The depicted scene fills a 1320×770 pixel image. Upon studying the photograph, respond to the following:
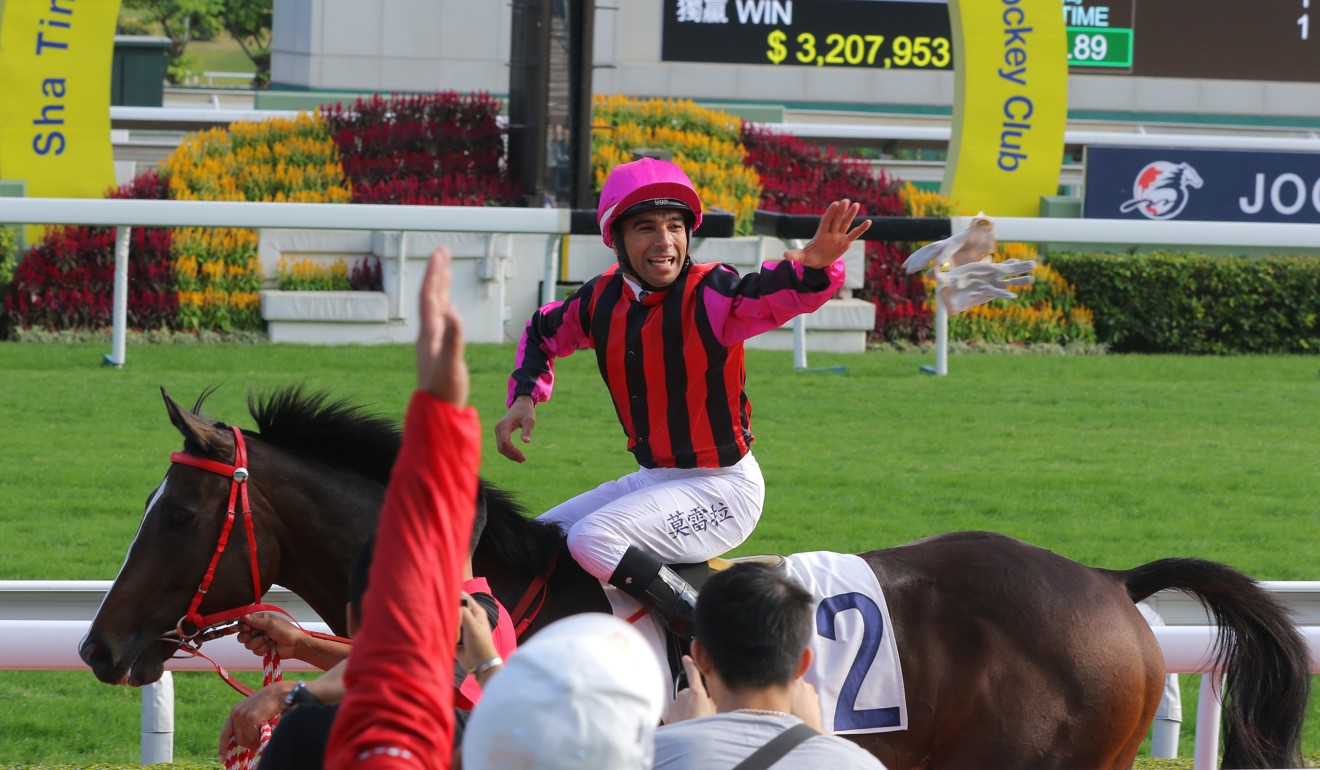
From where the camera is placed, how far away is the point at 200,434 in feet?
9.27

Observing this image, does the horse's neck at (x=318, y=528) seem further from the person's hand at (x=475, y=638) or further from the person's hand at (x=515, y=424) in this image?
the person's hand at (x=475, y=638)

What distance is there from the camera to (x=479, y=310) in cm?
903

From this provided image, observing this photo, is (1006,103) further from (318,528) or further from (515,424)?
(318,528)

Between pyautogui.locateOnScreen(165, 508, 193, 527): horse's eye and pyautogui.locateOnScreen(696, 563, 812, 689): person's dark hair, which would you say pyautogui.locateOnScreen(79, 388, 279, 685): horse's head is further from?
pyautogui.locateOnScreen(696, 563, 812, 689): person's dark hair

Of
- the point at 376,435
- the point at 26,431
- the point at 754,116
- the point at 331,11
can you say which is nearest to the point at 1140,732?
the point at 376,435

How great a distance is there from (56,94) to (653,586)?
7.59 meters

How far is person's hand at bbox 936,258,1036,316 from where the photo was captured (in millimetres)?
3359

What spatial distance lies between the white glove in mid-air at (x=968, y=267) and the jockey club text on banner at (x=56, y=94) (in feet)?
23.8

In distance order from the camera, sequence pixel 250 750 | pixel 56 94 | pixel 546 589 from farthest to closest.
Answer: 1. pixel 56 94
2. pixel 546 589
3. pixel 250 750

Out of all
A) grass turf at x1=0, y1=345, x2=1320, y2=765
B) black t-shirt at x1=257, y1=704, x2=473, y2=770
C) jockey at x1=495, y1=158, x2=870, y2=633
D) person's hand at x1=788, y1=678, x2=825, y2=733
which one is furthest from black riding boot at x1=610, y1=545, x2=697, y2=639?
grass turf at x1=0, y1=345, x2=1320, y2=765

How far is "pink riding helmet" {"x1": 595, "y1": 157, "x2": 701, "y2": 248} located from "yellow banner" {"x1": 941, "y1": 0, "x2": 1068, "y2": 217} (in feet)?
25.6

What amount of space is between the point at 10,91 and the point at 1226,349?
7.81 metres

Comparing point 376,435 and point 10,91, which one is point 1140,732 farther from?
point 10,91

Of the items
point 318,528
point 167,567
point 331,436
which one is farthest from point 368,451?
point 167,567
